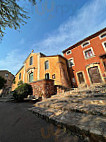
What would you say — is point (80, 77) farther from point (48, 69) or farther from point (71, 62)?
point (48, 69)

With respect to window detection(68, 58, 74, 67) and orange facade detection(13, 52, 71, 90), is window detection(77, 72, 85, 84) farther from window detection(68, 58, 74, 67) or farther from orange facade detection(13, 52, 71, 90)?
window detection(68, 58, 74, 67)

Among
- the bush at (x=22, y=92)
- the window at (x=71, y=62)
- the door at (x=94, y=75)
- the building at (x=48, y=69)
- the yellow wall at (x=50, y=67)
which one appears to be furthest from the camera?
the window at (x=71, y=62)

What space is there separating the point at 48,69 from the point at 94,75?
25.4ft

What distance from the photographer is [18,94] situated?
6750 millimetres

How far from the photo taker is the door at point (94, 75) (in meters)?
9.91

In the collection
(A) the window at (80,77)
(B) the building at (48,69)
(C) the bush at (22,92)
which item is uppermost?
(B) the building at (48,69)

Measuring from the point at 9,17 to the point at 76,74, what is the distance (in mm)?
11311

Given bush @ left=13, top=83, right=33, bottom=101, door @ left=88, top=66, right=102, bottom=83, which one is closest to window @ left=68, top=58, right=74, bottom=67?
door @ left=88, top=66, right=102, bottom=83

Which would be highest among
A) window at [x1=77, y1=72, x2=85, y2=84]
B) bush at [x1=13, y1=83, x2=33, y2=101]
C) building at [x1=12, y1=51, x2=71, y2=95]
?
building at [x1=12, y1=51, x2=71, y2=95]

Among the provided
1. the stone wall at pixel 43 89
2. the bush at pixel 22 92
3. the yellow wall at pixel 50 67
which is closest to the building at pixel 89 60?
the yellow wall at pixel 50 67

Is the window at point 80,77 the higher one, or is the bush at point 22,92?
the window at point 80,77

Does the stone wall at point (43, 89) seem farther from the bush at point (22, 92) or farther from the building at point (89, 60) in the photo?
the building at point (89, 60)

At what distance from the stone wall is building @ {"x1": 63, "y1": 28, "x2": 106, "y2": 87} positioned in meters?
5.88

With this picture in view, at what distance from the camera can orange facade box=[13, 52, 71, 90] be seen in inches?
420
